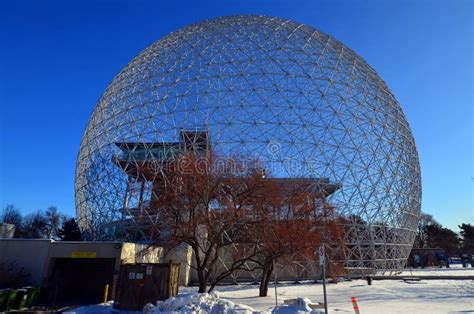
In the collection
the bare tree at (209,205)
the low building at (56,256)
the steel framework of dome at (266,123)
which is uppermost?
the steel framework of dome at (266,123)

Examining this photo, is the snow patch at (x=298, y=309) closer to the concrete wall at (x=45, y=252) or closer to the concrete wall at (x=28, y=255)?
the concrete wall at (x=45, y=252)

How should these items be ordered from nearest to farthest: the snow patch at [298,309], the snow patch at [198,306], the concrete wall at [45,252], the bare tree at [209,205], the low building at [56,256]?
the snow patch at [198,306]
the snow patch at [298,309]
the bare tree at [209,205]
the low building at [56,256]
the concrete wall at [45,252]

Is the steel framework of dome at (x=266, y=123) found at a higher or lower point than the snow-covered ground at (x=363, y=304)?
higher

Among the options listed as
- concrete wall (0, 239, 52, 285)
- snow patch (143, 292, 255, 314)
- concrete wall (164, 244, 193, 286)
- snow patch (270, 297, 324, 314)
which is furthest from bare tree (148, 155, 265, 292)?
concrete wall (164, 244, 193, 286)

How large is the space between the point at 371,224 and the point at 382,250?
2488 mm

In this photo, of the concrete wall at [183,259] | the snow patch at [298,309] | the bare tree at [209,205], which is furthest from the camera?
the concrete wall at [183,259]

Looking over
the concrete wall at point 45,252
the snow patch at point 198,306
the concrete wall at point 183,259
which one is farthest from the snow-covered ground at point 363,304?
the concrete wall at point 183,259

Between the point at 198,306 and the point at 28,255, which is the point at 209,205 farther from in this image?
the point at 28,255

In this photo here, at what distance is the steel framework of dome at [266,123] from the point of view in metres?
22.4

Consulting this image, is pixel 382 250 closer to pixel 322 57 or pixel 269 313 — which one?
pixel 322 57

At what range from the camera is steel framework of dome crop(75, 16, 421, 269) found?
22.4 m

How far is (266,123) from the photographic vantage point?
22.5 meters

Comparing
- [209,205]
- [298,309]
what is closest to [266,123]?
[209,205]

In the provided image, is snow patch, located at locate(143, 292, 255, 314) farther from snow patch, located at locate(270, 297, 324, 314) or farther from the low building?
the low building
